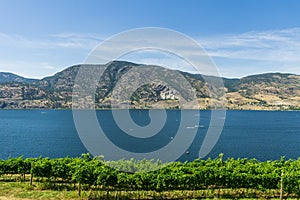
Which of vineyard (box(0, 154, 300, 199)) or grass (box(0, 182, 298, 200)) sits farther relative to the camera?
vineyard (box(0, 154, 300, 199))

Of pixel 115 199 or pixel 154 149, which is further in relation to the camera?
pixel 154 149

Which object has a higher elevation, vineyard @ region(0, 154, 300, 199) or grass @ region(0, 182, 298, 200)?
vineyard @ region(0, 154, 300, 199)

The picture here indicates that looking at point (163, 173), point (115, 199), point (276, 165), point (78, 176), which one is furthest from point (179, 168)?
point (276, 165)

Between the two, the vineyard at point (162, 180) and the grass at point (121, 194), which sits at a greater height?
the vineyard at point (162, 180)

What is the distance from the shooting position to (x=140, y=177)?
2273 centimetres

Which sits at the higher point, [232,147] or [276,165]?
[276,165]

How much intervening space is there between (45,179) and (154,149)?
150ft

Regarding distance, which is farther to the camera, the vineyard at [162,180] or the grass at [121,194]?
the vineyard at [162,180]

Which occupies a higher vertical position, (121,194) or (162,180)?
(162,180)

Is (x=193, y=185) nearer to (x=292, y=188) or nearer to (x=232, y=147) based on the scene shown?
(x=292, y=188)

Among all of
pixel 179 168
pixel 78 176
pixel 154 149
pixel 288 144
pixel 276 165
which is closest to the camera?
pixel 78 176

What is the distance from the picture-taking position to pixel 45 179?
2644 centimetres

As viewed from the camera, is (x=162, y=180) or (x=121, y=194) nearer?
(x=162, y=180)

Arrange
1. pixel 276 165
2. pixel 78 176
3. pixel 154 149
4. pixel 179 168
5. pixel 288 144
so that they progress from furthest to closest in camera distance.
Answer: pixel 288 144 < pixel 154 149 < pixel 276 165 < pixel 179 168 < pixel 78 176
